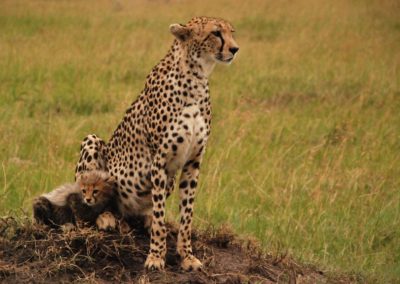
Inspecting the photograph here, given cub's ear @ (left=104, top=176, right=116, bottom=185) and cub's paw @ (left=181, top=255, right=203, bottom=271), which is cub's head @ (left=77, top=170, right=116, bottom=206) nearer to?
cub's ear @ (left=104, top=176, right=116, bottom=185)

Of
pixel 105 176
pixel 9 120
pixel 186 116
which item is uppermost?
pixel 186 116

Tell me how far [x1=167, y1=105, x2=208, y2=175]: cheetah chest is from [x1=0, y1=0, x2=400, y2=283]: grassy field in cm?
141

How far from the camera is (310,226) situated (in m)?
5.76

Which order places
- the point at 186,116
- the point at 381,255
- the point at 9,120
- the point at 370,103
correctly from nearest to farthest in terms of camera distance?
the point at 186,116
the point at 381,255
the point at 9,120
the point at 370,103

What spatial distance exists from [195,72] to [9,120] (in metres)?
4.23

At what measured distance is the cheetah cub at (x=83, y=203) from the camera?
4102mm

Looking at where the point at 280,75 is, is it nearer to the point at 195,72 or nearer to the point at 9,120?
the point at 9,120

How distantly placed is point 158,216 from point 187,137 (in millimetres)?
391

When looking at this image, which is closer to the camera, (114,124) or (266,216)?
(266,216)

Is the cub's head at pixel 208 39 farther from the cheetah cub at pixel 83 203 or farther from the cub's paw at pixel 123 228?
the cub's paw at pixel 123 228

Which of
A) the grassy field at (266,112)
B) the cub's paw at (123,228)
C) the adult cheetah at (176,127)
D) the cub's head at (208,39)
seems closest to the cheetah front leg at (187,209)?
the adult cheetah at (176,127)

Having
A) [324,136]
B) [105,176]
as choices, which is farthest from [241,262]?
[324,136]


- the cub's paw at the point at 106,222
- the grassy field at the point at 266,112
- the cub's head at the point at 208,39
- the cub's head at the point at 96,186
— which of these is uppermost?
the cub's head at the point at 208,39

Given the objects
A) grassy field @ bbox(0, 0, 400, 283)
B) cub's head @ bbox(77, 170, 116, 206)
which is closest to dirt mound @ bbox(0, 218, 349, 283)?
cub's head @ bbox(77, 170, 116, 206)
